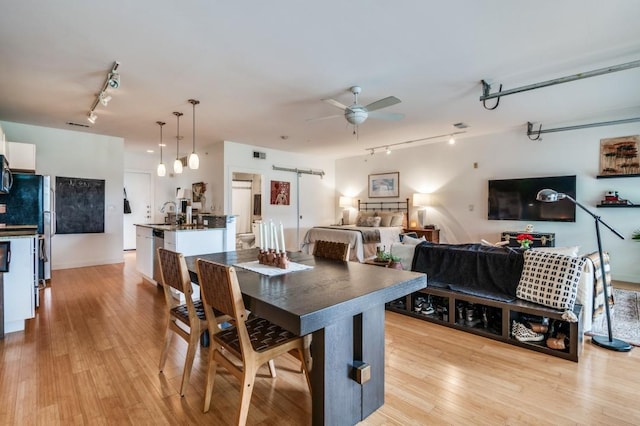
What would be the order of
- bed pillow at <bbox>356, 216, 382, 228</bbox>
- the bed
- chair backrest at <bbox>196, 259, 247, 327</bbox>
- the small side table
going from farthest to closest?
bed pillow at <bbox>356, 216, 382, 228</bbox>
the small side table
the bed
chair backrest at <bbox>196, 259, 247, 327</bbox>

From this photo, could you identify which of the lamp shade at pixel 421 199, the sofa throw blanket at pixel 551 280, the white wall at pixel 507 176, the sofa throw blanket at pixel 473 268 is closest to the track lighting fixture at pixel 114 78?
the sofa throw blanket at pixel 473 268

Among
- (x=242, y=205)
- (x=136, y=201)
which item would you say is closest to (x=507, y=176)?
(x=242, y=205)

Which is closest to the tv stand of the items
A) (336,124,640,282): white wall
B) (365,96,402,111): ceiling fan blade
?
(336,124,640,282): white wall

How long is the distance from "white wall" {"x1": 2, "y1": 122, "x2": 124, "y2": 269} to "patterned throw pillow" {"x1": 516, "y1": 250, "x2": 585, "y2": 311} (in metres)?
6.75

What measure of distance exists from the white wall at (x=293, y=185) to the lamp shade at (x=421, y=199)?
8.92 ft

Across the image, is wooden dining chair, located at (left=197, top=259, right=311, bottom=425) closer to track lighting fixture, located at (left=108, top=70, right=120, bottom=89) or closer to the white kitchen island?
the white kitchen island

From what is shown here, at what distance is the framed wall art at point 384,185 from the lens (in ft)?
24.9

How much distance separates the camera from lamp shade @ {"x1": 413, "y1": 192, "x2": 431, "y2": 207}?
271 inches

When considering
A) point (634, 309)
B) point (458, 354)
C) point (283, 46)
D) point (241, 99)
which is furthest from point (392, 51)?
point (634, 309)

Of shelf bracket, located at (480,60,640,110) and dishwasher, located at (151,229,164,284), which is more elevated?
shelf bracket, located at (480,60,640,110)

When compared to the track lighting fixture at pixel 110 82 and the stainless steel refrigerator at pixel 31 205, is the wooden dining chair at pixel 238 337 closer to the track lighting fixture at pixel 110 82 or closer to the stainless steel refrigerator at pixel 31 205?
the track lighting fixture at pixel 110 82

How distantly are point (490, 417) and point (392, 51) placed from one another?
285cm

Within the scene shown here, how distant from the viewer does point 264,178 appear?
741cm

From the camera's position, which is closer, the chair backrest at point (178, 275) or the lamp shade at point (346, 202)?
the chair backrest at point (178, 275)
